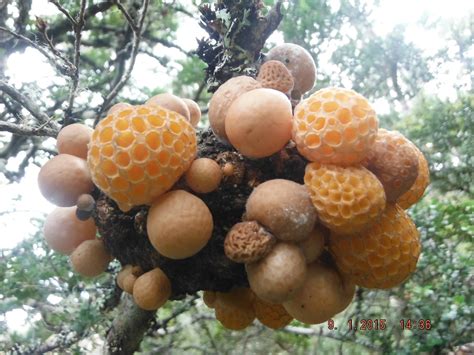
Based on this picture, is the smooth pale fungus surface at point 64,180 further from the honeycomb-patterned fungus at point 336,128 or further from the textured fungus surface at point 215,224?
the honeycomb-patterned fungus at point 336,128

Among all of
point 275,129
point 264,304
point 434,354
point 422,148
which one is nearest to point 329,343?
point 434,354

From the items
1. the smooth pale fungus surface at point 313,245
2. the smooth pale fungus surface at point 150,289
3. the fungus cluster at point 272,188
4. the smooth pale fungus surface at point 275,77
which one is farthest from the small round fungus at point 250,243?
the smooth pale fungus surface at point 275,77

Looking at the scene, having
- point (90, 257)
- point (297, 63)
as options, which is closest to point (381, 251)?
point (297, 63)

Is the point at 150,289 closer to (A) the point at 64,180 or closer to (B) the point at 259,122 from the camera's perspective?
(A) the point at 64,180

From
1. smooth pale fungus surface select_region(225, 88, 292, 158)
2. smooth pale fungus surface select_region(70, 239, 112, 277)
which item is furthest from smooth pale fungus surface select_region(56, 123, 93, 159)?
smooth pale fungus surface select_region(225, 88, 292, 158)

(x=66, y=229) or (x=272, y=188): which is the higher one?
(x=66, y=229)

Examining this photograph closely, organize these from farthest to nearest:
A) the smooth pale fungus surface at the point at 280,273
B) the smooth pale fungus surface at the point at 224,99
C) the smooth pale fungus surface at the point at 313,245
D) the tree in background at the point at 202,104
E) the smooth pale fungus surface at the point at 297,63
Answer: the tree in background at the point at 202,104 < the smooth pale fungus surface at the point at 297,63 < the smooth pale fungus surface at the point at 224,99 < the smooth pale fungus surface at the point at 313,245 < the smooth pale fungus surface at the point at 280,273
